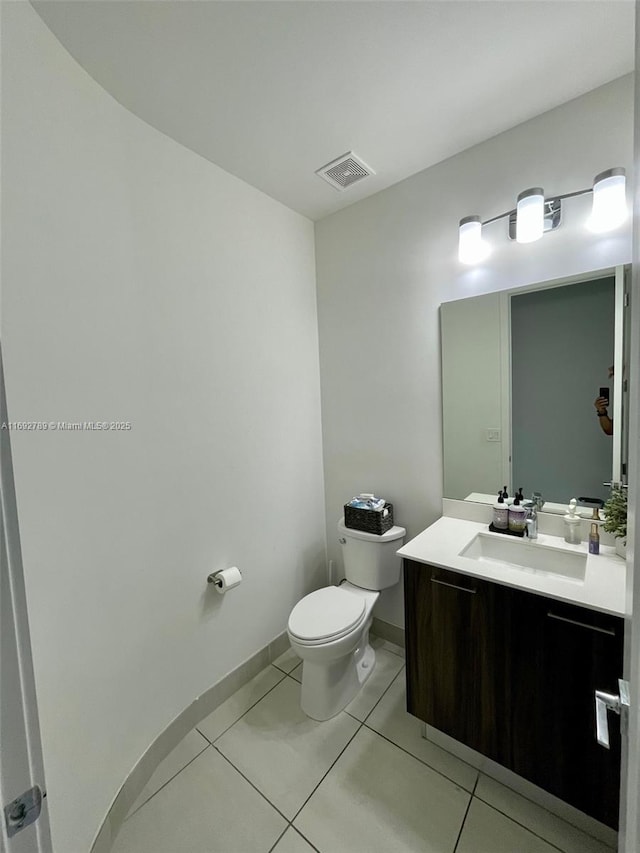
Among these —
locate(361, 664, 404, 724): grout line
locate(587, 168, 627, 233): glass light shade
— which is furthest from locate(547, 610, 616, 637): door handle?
locate(587, 168, 627, 233): glass light shade

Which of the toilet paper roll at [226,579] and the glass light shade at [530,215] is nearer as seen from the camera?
the glass light shade at [530,215]

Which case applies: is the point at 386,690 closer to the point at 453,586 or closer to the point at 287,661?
the point at 287,661

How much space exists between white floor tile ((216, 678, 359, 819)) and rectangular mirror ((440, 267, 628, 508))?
1.27 metres

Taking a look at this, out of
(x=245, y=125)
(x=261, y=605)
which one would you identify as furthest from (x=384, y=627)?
(x=245, y=125)

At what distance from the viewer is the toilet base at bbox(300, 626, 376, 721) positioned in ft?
5.41

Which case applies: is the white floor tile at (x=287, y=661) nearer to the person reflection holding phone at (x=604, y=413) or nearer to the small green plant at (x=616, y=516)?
the small green plant at (x=616, y=516)

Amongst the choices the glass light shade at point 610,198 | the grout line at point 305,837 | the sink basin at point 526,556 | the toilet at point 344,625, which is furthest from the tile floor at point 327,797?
the glass light shade at point 610,198

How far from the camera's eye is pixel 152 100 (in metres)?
1.32

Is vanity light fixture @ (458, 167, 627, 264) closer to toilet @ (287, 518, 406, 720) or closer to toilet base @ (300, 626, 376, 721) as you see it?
toilet @ (287, 518, 406, 720)

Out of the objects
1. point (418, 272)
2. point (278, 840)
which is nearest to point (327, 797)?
point (278, 840)

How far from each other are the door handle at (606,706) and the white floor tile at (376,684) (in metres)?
1.32

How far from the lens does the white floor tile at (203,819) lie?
1188mm

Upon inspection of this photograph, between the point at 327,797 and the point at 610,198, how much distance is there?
249cm

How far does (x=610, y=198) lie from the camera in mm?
1291
